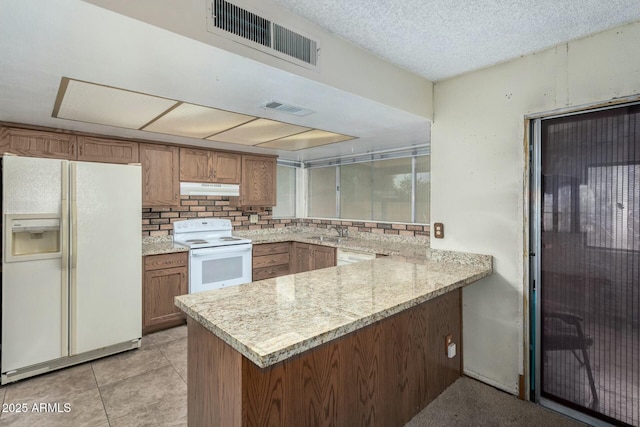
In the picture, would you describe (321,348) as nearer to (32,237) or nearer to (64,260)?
(64,260)

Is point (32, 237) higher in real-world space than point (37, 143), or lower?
→ lower

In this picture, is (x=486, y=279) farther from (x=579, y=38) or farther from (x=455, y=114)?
(x=579, y=38)

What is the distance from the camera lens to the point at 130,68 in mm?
1634

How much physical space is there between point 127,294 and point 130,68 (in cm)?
216

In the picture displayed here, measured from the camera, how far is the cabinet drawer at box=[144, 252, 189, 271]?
333 centimetres

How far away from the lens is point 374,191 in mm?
4398

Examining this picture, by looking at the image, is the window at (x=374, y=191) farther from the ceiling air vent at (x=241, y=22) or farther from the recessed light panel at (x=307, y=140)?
the ceiling air vent at (x=241, y=22)

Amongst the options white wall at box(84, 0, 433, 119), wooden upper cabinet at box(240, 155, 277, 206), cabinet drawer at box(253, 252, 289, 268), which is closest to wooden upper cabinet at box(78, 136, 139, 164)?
wooden upper cabinet at box(240, 155, 277, 206)

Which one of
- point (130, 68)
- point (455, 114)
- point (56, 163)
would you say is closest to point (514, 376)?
point (455, 114)

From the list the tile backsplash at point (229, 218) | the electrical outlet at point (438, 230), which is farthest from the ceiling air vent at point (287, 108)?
the tile backsplash at point (229, 218)

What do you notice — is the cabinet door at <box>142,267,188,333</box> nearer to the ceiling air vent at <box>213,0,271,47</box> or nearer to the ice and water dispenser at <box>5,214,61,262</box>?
the ice and water dispenser at <box>5,214,61,262</box>

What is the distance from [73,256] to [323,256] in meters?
2.62

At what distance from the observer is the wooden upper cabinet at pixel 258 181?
449 cm

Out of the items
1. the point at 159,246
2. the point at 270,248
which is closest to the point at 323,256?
the point at 270,248
